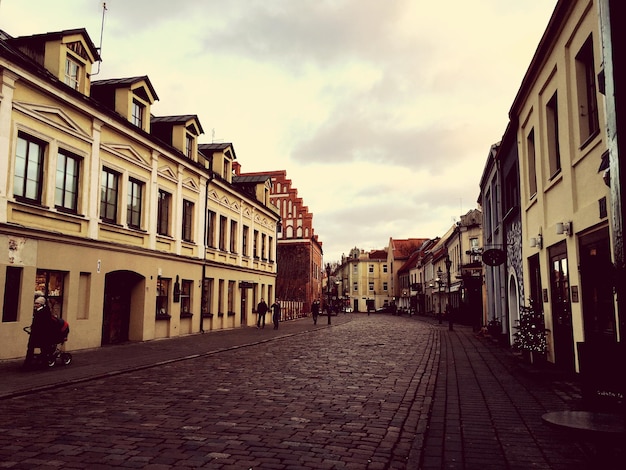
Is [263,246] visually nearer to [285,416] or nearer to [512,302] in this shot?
[512,302]

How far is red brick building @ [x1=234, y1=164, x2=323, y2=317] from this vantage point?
198 feet

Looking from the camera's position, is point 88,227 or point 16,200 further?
point 88,227

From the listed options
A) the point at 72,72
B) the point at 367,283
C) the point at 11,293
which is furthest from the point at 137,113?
the point at 367,283

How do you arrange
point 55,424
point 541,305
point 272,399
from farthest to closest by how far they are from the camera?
point 541,305 → point 272,399 → point 55,424

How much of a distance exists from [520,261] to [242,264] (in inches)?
789

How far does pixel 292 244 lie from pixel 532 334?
4984cm

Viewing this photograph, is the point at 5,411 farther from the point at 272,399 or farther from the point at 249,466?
the point at 249,466

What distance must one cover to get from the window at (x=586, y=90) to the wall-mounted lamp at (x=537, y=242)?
385 centimetres

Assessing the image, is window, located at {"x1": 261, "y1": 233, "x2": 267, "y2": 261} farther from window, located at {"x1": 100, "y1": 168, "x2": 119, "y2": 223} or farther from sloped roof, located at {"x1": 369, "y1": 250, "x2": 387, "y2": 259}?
sloped roof, located at {"x1": 369, "y1": 250, "x2": 387, "y2": 259}

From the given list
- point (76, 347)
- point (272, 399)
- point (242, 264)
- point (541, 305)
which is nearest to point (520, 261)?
point (541, 305)

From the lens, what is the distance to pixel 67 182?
53.5ft

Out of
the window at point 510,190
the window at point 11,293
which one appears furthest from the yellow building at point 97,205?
the window at point 510,190

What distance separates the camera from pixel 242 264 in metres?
32.8

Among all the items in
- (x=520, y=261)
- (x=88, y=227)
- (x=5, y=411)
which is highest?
(x=88, y=227)
